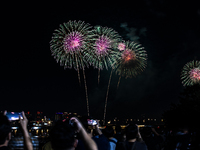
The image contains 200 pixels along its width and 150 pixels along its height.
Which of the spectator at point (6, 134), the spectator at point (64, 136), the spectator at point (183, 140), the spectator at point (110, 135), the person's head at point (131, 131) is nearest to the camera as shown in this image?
the spectator at point (64, 136)

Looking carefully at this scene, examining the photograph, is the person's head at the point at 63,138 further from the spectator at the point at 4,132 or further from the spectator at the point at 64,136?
the spectator at the point at 4,132

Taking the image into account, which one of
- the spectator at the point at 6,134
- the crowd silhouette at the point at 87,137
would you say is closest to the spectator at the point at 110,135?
the crowd silhouette at the point at 87,137

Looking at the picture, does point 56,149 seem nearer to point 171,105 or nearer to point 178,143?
point 178,143

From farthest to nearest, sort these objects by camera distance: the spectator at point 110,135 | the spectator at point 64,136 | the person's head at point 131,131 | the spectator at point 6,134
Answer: the spectator at point 110,135 → the person's head at point 131,131 → the spectator at point 6,134 → the spectator at point 64,136

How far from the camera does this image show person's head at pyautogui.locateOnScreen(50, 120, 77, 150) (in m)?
2.92

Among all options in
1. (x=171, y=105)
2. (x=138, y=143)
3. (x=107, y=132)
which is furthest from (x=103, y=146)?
(x=171, y=105)

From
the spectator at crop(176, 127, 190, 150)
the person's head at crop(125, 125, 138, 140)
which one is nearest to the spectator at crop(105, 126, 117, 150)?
the person's head at crop(125, 125, 138, 140)

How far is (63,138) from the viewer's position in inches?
116

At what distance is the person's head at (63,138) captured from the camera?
292cm

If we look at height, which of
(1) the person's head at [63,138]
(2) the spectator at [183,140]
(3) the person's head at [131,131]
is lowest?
(2) the spectator at [183,140]

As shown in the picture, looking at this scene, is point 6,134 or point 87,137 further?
point 6,134

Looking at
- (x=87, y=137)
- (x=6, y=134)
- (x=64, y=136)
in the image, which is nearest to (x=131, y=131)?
(x=64, y=136)

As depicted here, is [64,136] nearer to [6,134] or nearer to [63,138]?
[63,138]

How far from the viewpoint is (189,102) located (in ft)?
174
